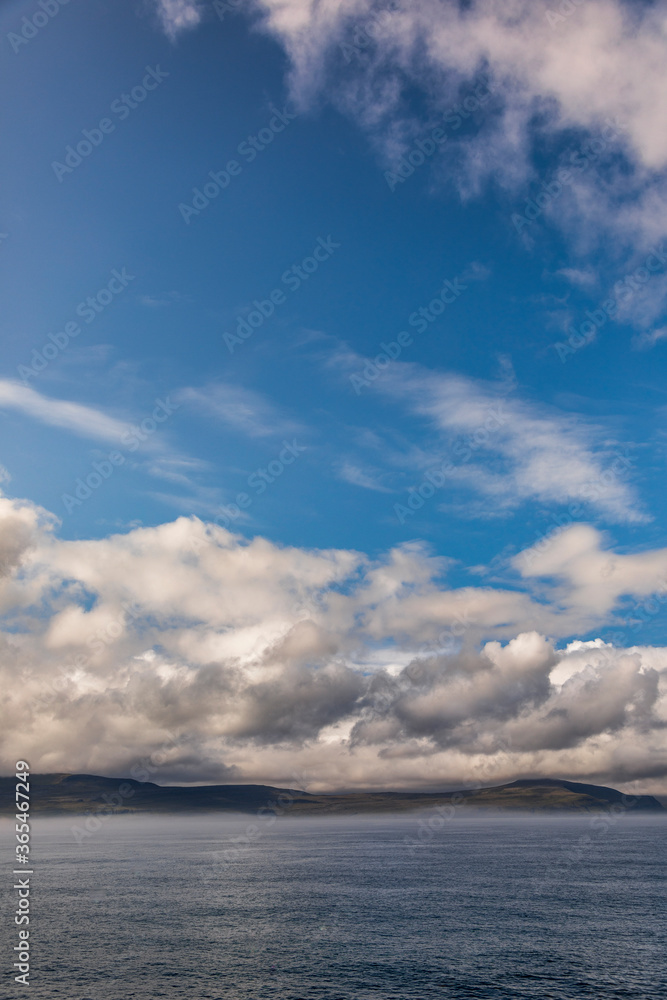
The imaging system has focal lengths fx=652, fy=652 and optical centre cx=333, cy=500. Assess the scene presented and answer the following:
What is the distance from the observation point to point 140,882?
165375mm

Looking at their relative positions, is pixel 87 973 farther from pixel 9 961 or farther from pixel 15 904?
pixel 15 904

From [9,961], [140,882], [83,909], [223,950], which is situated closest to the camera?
[9,961]

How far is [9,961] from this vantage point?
8581 centimetres

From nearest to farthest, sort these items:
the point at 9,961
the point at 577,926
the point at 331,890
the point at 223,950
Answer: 1. the point at 9,961
2. the point at 223,950
3. the point at 577,926
4. the point at 331,890

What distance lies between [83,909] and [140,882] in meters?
47.2

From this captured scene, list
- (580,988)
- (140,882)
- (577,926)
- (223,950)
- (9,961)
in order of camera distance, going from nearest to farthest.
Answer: (580,988) → (9,961) → (223,950) → (577,926) → (140,882)

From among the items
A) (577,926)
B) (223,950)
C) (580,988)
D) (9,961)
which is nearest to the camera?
(580,988)

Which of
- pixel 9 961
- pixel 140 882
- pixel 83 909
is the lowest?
pixel 140 882

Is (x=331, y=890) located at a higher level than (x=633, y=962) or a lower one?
lower

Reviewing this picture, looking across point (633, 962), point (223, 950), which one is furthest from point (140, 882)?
point (633, 962)

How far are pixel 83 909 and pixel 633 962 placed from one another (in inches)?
3752

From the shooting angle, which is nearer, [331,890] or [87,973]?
[87,973]

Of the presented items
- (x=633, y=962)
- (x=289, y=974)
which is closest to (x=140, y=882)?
(x=289, y=974)

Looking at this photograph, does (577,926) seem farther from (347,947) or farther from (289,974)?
(289,974)
